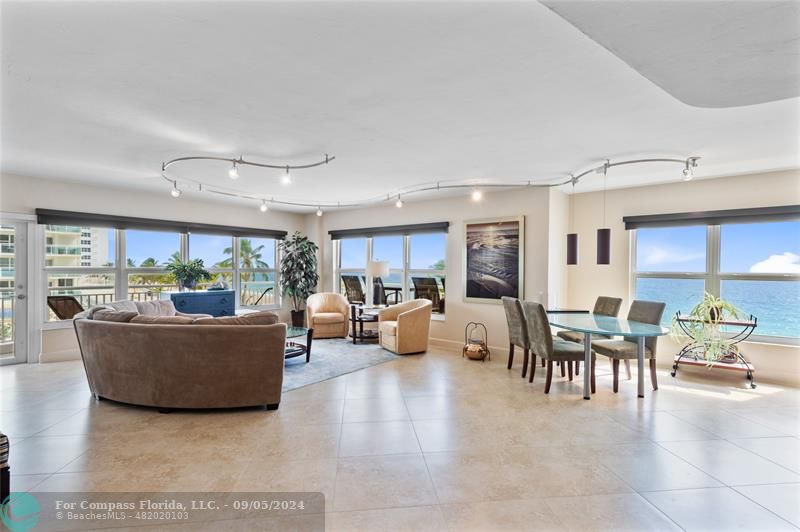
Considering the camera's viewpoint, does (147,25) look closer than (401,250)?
Yes

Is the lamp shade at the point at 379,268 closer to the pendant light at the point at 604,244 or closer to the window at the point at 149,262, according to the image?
the window at the point at 149,262

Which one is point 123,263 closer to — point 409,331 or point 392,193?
point 392,193

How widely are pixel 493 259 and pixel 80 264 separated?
6054mm

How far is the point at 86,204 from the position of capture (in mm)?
5168

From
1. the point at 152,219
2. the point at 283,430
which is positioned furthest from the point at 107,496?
the point at 152,219

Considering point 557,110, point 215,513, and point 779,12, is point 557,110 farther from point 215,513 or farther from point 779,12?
point 215,513

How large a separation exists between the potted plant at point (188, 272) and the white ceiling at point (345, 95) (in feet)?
6.15

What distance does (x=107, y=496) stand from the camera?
2090mm

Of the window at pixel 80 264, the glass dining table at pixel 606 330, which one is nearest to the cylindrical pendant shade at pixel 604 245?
the glass dining table at pixel 606 330

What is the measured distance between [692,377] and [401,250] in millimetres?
4567

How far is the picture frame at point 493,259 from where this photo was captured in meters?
5.35

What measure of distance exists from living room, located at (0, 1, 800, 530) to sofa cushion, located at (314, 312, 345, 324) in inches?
2.8

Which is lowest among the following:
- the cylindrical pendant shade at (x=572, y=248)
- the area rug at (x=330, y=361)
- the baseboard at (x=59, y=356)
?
the area rug at (x=330, y=361)

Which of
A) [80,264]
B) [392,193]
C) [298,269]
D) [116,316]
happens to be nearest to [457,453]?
[116,316]
